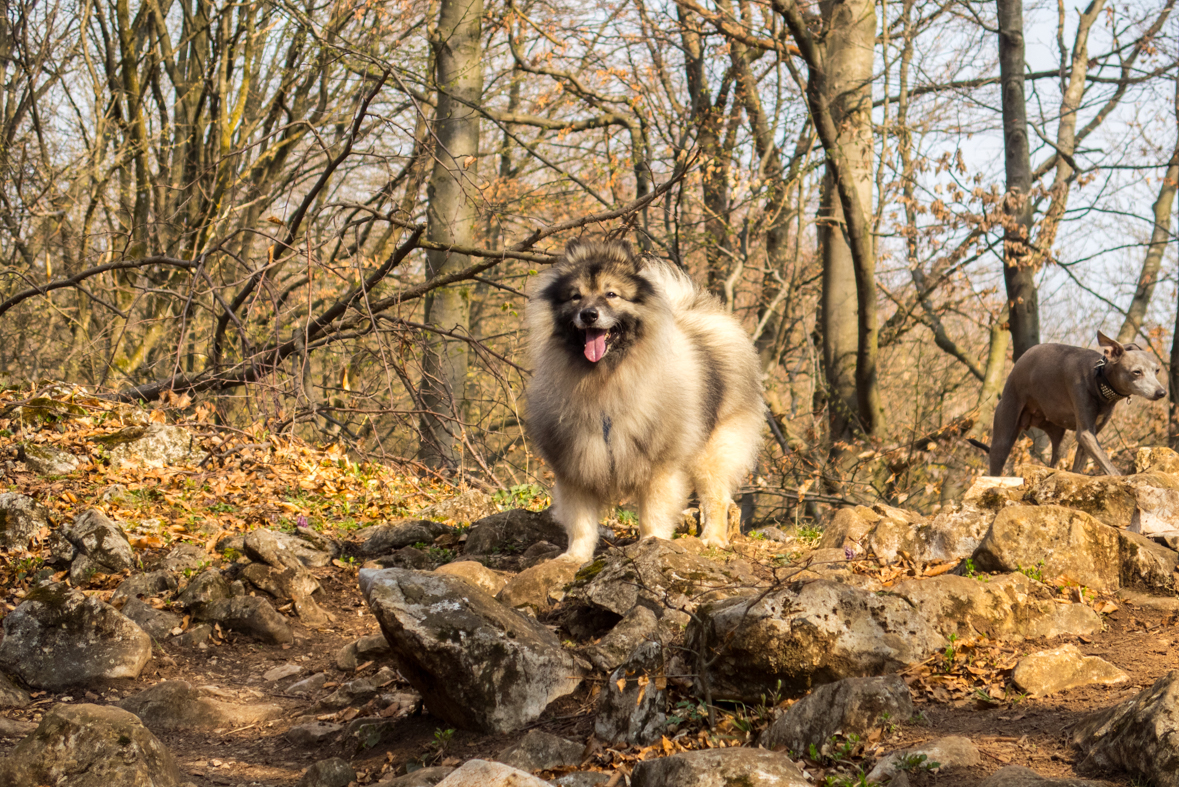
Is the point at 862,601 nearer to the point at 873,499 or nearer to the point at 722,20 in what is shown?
the point at 873,499

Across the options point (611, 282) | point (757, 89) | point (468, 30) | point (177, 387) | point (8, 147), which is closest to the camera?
point (611, 282)

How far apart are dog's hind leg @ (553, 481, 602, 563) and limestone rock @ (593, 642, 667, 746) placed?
1.91 m

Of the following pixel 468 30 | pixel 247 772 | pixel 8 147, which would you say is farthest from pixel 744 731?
pixel 8 147

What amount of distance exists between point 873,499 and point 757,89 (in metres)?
6.05

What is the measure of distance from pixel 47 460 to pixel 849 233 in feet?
25.6

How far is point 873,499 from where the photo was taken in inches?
434

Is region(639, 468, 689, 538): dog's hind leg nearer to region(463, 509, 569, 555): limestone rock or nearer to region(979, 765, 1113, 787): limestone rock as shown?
region(463, 509, 569, 555): limestone rock

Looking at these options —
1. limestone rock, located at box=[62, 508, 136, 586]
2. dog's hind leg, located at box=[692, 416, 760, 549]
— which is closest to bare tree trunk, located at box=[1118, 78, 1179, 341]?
dog's hind leg, located at box=[692, 416, 760, 549]

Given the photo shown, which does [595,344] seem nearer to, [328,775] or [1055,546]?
[1055,546]

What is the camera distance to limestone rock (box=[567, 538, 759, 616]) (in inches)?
181

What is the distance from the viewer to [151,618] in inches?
207

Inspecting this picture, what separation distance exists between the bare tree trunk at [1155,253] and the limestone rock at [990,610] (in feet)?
36.6

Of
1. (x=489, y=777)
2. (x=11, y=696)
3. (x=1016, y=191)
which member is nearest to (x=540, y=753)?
(x=489, y=777)

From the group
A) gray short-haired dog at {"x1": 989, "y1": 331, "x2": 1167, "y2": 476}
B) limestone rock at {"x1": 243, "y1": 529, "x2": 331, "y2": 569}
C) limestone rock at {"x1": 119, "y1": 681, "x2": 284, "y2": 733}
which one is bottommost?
limestone rock at {"x1": 119, "y1": 681, "x2": 284, "y2": 733}
